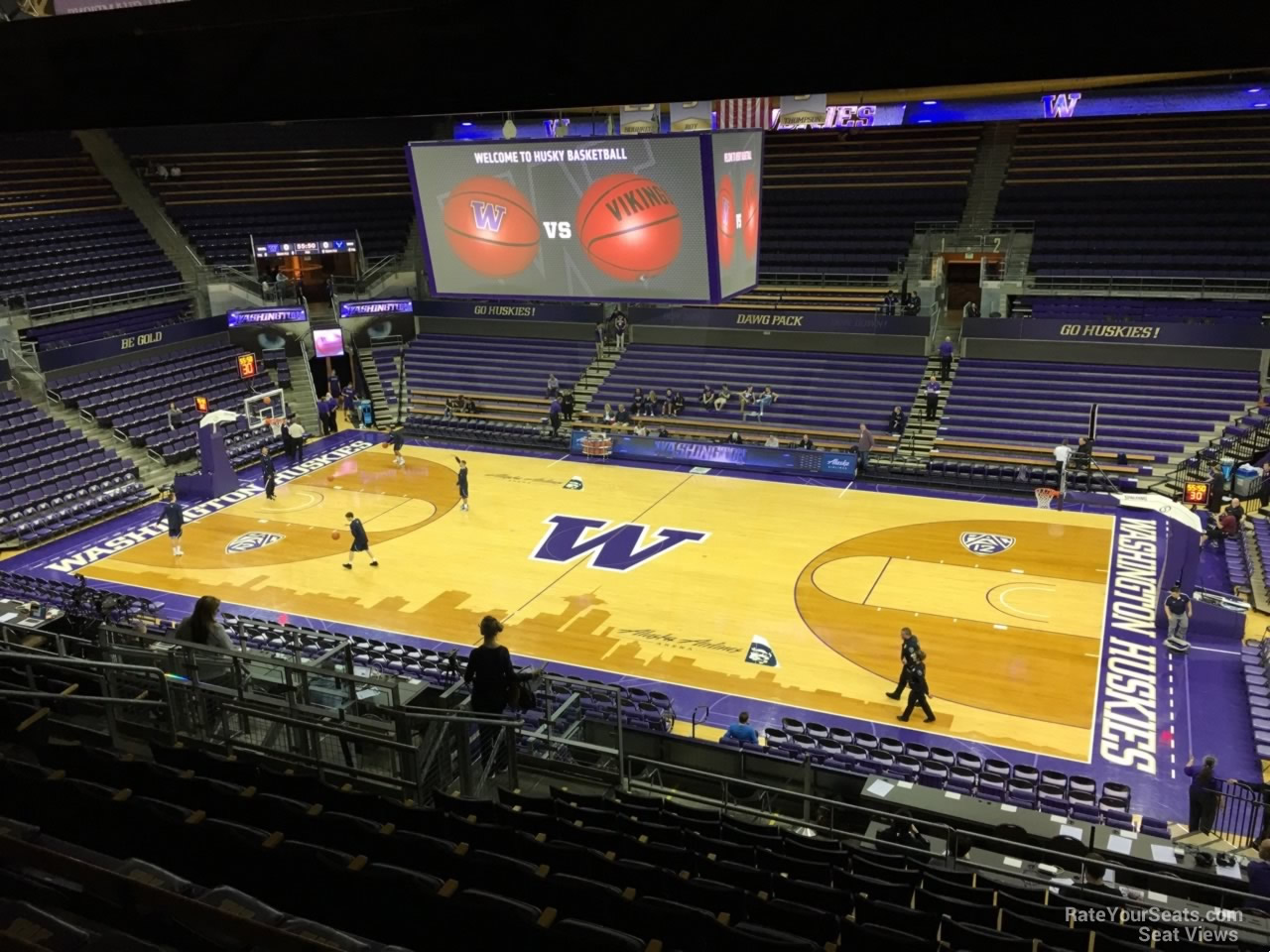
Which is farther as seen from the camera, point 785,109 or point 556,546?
point 556,546

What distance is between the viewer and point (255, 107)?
4.15 m

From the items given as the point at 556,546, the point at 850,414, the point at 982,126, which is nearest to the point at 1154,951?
the point at 556,546

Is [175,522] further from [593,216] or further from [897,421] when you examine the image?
[897,421]

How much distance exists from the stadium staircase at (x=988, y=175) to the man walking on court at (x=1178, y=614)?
60.3 ft

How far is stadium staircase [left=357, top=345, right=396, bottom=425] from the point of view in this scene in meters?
32.7

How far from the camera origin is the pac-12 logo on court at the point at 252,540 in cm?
2131

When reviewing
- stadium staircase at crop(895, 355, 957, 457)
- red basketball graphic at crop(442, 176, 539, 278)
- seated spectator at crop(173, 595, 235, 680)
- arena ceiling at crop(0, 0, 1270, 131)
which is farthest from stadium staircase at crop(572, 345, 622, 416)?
arena ceiling at crop(0, 0, 1270, 131)

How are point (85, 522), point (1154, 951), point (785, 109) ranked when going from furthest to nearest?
point (85, 522) → point (785, 109) → point (1154, 951)

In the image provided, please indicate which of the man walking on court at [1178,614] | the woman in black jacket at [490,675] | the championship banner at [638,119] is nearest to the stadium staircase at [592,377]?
the championship banner at [638,119]

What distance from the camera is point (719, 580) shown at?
62.3 ft

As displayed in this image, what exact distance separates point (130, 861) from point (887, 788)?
7.81m

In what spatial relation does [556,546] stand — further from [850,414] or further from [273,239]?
[273,239]

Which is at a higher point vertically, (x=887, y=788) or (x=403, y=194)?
(x=403, y=194)

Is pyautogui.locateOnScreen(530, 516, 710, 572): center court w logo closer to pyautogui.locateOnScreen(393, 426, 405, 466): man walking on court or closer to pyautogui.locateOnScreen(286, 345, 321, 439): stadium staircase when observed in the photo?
pyautogui.locateOnScreen(393, 426, 405, 466): man walking on court
